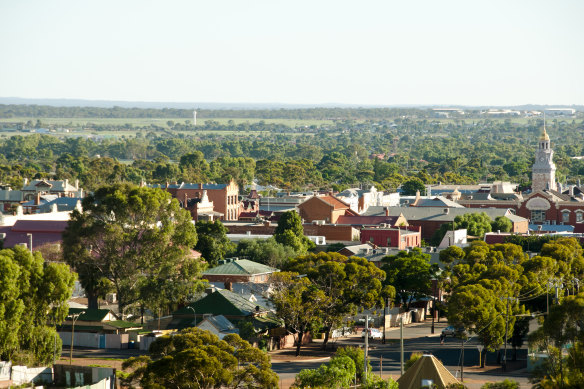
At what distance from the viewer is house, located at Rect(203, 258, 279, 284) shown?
80.1 m

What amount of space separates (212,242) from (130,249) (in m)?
20.2

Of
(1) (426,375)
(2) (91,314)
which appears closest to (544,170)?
(2) (91,314)

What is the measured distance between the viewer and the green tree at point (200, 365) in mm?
45094

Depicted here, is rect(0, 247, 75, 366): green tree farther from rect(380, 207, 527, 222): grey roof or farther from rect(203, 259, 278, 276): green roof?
rect(380, 207, 527, 222): grey roof

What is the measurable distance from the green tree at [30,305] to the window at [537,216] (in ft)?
267

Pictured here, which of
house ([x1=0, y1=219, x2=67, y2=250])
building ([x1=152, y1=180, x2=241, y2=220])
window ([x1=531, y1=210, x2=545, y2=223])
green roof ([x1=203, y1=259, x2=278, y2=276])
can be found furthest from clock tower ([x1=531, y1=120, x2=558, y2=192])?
house ([x1=0, y1=219, x2=67, y2=250])

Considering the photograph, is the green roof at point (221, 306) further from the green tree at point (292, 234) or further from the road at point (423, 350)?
the green tree at point (292, 234)

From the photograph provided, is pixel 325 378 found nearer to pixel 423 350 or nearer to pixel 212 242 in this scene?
pixel 423 350

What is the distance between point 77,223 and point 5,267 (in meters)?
16.3

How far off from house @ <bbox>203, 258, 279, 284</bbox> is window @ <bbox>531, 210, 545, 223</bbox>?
187 feet

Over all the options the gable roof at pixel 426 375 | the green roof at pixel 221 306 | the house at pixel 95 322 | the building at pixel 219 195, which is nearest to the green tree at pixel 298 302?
the green roof at pixel 221 306

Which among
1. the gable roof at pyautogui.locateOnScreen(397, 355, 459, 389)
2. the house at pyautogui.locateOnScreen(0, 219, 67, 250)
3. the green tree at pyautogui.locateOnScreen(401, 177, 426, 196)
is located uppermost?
the gable roof at pyautogui.locateOnScreen(397, 355, 459, 389)

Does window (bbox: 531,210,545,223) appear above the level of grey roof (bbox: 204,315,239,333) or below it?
below

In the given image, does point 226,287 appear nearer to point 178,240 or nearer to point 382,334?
point 178,240
